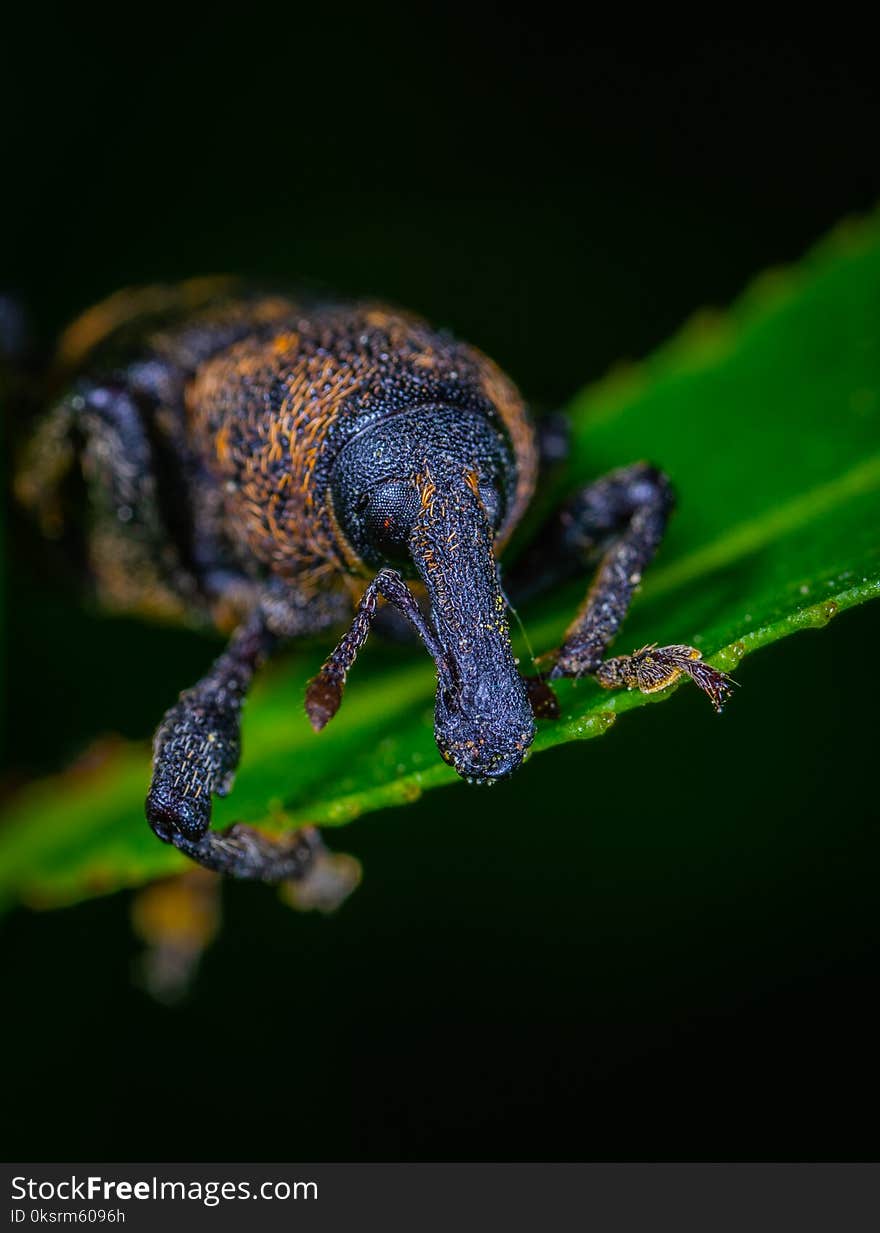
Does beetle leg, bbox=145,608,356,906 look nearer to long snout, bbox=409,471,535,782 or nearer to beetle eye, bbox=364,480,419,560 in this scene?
beetle eye, bbox=364,480,419,560

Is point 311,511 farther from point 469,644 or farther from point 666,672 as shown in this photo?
point 666,672

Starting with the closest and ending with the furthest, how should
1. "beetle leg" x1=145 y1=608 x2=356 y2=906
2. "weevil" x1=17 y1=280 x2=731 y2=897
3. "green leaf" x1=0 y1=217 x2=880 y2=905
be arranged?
"green leaf" x1=0 y1=217 x2=880 y2=905
"weevil" x1=17 y1=280 x2=731 y2=897
"beetle leg" x1=145 y1=608 x2=356 y2=906

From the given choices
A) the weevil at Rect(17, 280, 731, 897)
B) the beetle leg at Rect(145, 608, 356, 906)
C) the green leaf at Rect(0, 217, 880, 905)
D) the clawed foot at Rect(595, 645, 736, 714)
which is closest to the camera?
the clawed foot at Rect(595, 645, 736, 714)

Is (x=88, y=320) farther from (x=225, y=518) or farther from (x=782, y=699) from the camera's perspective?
(x=782, y=699)

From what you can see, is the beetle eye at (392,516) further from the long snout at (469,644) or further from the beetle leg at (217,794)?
the beetle leg at (217,794)

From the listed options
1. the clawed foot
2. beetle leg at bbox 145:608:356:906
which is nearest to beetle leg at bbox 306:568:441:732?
beetle leg at bbox 145:608:356:906

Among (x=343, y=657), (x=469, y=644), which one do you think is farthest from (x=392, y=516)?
(x=469, y=644)

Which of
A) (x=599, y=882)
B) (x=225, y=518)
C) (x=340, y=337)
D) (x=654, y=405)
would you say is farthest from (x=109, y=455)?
(x=599, y=882)
